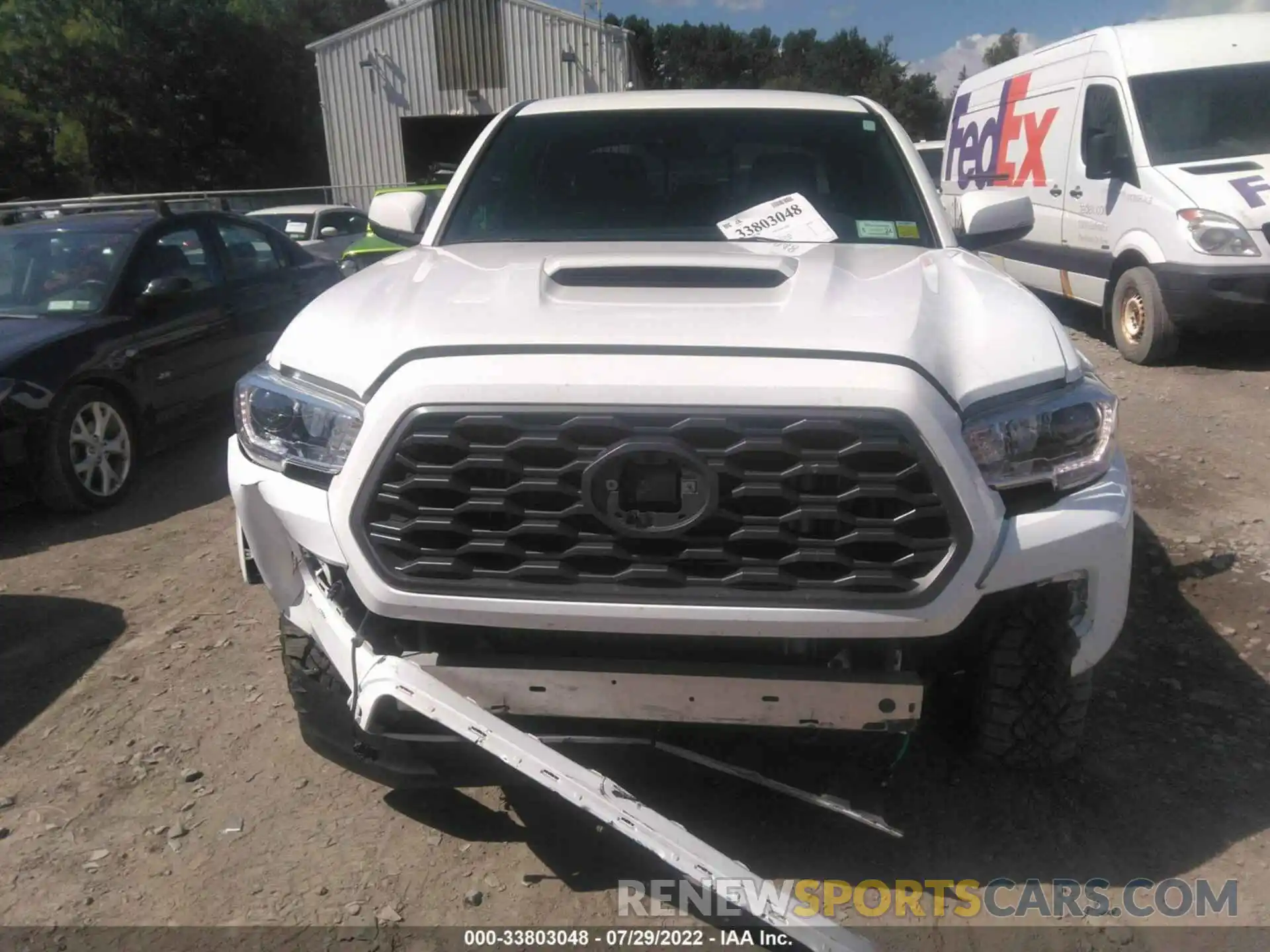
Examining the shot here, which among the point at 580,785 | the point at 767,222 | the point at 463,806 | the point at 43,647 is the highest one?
the point at 767,222

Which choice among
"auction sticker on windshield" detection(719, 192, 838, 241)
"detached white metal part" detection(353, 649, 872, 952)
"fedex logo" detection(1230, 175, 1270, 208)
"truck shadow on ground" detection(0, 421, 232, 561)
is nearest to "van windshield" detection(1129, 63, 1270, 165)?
"fedex logo" detection(1230, 175, 1270, 208)

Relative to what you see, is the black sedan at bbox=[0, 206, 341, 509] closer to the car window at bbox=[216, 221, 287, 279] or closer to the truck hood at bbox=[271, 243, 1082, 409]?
the car window at bbox=[216, 221, 287, 279]

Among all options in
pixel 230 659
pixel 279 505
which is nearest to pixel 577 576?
pixel 279 505

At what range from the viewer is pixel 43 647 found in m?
3.86

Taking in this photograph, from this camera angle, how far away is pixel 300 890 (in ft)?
8.12

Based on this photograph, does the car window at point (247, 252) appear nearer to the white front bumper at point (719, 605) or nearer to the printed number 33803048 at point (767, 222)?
the printed number 33803048 at point (767, 222)

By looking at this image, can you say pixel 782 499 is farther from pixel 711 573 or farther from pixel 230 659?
pixel 230 659

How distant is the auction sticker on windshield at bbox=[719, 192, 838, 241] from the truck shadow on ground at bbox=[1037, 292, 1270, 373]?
15.2ft

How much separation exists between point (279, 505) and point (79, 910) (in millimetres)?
1127

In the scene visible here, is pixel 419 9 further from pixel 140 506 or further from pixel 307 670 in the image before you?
pixel 307 670

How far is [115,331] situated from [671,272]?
13.7ft

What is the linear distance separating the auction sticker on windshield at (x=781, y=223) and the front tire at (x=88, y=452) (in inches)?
146

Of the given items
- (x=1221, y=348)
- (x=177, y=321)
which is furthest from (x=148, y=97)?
(x=1221, y=348)

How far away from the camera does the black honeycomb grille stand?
6.55ft
